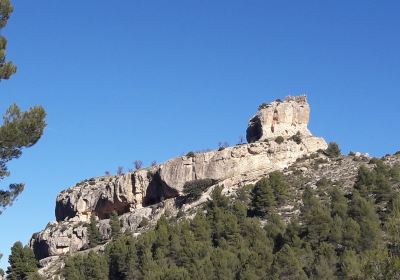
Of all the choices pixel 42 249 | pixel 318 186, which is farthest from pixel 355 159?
pixel 42 249

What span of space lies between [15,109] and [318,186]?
56.8 meters

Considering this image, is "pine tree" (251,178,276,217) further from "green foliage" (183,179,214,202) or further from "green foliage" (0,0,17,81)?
"green foliage" (0,0,17,81)

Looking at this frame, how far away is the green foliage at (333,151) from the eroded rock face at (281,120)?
154 inches

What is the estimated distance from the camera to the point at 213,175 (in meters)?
85.8

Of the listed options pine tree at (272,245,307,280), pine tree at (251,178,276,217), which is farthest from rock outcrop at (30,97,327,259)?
pine tree at (272,245,307,280)

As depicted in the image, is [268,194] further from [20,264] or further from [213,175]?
[20,264]

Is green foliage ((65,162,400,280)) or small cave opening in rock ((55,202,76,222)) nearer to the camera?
green foliage ((65,162,400,280))

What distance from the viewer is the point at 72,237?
9100cm

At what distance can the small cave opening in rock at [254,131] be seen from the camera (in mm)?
92375

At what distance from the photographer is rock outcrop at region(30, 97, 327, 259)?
85188mm

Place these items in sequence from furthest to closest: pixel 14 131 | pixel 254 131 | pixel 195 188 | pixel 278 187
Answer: pixel 254 131 → pixel 195 188 → pixel 278 187 → pixel 14 131

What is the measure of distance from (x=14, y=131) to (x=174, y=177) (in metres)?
66.2

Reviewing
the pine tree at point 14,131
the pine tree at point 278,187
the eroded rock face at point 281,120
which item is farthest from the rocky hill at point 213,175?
the pine tree at point 14,131

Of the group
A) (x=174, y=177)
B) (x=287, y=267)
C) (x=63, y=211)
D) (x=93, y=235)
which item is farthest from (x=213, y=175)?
(x=287, y=267)
